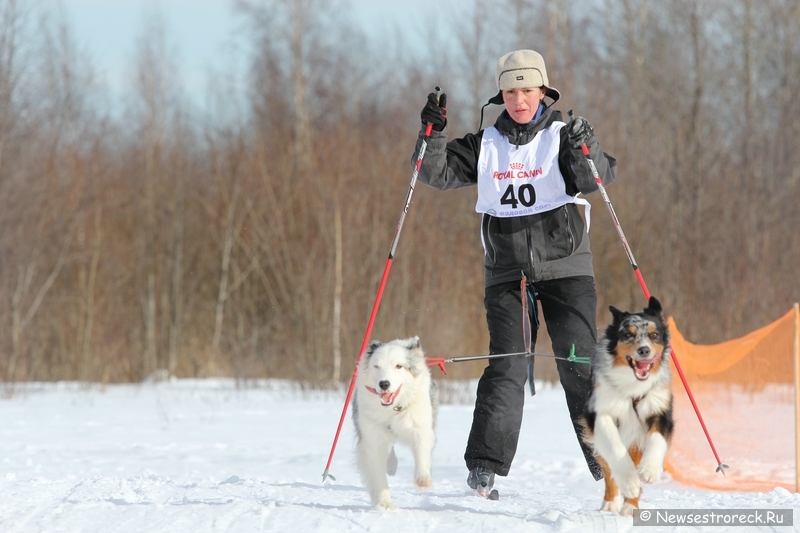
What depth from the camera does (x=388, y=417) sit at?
4281mm

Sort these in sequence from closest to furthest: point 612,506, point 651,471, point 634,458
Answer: point 651,471
point 634,458
point 612,506

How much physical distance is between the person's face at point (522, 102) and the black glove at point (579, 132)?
0.90 feet

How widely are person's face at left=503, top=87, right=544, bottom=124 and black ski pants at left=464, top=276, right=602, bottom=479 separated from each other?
2.62ft

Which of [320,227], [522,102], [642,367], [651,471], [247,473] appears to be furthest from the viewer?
[320,227]

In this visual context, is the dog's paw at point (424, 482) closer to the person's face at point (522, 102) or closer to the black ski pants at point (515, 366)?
the black ski pants at point (515, 366)

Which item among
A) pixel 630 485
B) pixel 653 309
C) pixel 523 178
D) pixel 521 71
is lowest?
pixel 630 485

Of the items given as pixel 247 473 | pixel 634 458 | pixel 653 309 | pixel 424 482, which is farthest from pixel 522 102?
pixel 247 473

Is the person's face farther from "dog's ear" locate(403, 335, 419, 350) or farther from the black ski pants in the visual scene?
"dog's ear" locate(403, 335, 419, 350)

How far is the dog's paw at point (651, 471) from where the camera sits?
3.73 metres

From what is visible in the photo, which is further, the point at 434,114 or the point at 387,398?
the point at 434,114

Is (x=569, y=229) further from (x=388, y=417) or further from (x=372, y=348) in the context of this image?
(x=388, y=417)

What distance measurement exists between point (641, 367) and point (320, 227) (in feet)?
28.7

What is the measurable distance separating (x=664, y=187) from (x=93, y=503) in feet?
39.2

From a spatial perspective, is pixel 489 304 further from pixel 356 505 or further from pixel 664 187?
pixel 664 187
